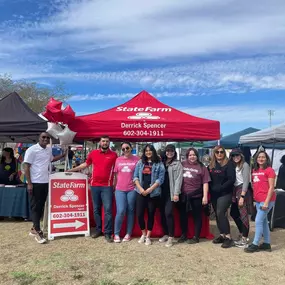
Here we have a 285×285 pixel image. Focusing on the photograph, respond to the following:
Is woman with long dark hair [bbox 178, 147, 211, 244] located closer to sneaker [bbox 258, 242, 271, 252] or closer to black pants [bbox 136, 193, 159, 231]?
black pants [bbox 136, 193, 159, 231]

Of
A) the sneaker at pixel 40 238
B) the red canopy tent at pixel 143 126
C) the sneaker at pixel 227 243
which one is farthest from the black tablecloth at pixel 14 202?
the sneaker at pixel 227 243

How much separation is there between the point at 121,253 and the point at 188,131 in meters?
2.52

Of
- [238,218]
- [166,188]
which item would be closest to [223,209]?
[238,218]

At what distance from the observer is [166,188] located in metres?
5.14

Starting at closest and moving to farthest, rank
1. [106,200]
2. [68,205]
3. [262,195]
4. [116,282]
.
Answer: [116,282] → [262,195] → [106,200] → [68,205]

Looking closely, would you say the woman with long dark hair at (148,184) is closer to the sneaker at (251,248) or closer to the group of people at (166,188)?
the group of people at (166,188)

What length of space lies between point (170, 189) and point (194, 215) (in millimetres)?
594

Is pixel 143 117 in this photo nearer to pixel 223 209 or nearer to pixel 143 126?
pixel 143 126

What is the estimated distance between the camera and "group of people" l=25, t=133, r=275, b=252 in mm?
4996

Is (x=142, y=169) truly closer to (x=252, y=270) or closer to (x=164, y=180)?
(x=164, y=180)

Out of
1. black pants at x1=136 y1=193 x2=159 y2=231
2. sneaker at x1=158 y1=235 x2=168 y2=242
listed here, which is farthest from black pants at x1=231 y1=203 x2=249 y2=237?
black pants at x1=136 y1=193 x2=159 y2=231

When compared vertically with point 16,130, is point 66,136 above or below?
below

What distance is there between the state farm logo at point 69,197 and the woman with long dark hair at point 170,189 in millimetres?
1498

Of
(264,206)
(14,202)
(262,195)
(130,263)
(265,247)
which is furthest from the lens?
(14,202)
